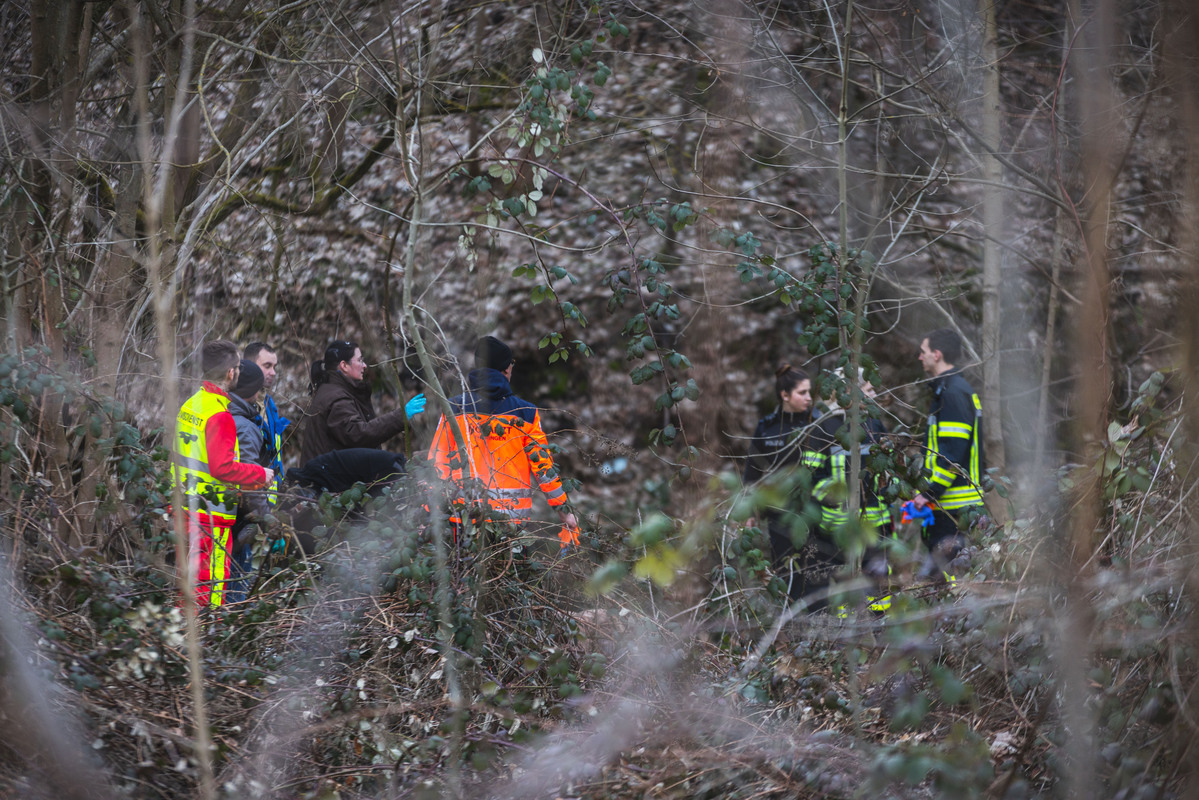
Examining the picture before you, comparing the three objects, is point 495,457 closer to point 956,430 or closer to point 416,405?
point 416,405

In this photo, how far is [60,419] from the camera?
4.36m

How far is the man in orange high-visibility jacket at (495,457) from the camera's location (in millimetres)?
3809

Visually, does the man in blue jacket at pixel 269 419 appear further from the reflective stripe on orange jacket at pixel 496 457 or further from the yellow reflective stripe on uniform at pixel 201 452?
the reflective stripe on orange jacket at pixel 496 457

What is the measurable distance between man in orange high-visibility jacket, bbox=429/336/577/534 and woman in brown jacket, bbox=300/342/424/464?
111 cm

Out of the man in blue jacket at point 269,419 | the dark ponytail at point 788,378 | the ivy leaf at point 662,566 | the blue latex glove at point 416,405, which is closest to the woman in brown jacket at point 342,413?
the man in blue jacket at point 269,419

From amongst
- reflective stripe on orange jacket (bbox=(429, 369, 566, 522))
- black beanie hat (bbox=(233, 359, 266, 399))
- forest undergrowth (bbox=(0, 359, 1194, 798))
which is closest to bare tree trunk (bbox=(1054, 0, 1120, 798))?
forest undergrowth (bbox=(0, 359, 1194, 798))

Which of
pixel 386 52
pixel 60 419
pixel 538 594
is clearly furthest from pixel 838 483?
pixel 386 52

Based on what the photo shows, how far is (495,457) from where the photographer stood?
14.2ft

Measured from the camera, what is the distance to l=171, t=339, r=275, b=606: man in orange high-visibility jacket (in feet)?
14.5

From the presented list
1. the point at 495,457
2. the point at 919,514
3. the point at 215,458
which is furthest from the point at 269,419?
the point at 919,514

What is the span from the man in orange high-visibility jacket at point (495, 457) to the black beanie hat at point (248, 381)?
1454 millimetres

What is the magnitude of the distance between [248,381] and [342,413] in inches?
23.4

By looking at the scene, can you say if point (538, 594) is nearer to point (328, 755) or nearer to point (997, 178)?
point (328, 755)

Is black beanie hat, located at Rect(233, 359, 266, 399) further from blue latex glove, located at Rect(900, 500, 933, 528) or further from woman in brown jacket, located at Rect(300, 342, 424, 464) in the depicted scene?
blue latex glove, located at Rect(900, 500, 933, 528)
